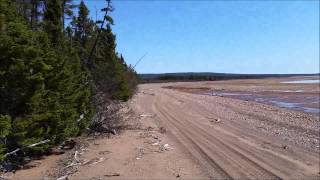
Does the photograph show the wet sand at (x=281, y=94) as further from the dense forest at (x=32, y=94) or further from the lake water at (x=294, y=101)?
the dense forest at (x=32, y=94)

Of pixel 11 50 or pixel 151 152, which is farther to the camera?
pixel 151 152

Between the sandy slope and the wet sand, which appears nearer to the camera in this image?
the sandy slope

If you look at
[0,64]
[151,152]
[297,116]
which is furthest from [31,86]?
[297,116]

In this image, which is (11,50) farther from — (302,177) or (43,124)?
(302,177)

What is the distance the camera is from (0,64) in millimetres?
13609

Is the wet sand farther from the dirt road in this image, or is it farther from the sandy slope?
the sandy slope

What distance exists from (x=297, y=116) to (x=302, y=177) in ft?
61.1

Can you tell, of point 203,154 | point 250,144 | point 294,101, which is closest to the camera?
point 203,154

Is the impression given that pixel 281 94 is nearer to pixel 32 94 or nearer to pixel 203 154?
pixel 203 154

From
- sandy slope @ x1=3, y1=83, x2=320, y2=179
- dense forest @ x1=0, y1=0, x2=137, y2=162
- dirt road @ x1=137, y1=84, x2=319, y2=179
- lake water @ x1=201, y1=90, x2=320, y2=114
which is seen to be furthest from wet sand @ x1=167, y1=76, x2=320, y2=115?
dense forest @ x1=0, y1=0, x2=137, y2=162

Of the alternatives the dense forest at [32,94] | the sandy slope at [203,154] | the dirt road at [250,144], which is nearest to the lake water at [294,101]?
the dirt road at [250,144]

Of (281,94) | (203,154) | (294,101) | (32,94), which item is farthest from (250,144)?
(281,94)

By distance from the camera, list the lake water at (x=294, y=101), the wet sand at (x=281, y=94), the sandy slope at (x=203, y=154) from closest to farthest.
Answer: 1. the sandy slope at (x=203, y=154)
2. the lake water at (x=294, y=101)
3. the wet sand at (x=281, y=94)

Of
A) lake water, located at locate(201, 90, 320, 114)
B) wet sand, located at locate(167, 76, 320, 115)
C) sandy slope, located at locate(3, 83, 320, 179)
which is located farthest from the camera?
wet sand, located at locate(167, 76, 320, 115)
